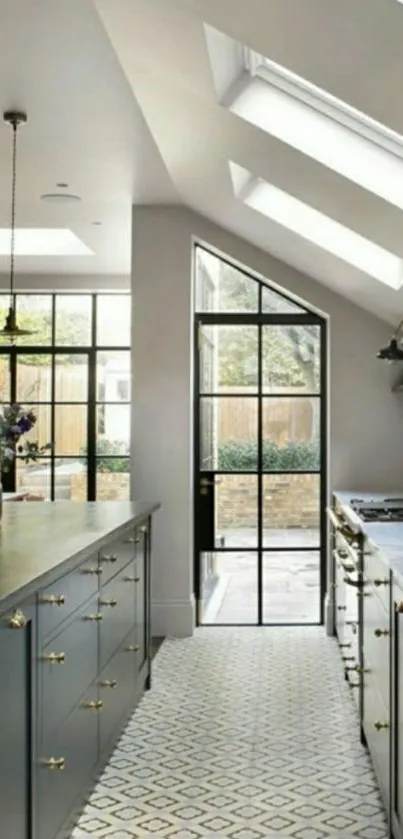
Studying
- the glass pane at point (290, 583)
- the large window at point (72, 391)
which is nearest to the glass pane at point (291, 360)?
the glass pane at point (290, 583)

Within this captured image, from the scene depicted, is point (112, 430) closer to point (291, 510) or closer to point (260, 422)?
point (260, 422)

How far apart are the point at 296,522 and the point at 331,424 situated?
2.35 feet

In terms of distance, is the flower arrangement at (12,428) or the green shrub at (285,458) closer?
the flower arrangement at (12,428)

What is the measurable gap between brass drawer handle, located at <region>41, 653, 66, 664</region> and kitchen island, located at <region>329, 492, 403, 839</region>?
914mm

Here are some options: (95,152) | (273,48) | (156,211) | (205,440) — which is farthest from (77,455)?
(273,48)

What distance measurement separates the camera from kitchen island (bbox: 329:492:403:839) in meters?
2.46

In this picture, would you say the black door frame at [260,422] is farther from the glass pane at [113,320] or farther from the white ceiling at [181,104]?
the glass pane at [113,320]

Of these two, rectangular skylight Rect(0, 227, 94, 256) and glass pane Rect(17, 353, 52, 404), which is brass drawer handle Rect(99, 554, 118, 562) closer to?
rectangular skylight Rect(0, 227, 94, 256)

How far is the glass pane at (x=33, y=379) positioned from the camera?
7645 millimetres

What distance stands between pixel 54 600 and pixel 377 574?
1.16 meters

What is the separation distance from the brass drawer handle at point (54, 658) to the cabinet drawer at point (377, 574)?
1.00 m

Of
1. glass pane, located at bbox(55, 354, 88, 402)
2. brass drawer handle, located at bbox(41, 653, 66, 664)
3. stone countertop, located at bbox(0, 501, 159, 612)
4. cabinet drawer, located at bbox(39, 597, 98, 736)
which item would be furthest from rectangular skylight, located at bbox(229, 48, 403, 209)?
glass pane, located at bbox(55, 354, 88, 402)

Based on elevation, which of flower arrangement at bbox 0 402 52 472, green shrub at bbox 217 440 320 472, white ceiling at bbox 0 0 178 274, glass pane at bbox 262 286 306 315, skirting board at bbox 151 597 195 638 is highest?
white ceiling at bbox 0 0 178 274

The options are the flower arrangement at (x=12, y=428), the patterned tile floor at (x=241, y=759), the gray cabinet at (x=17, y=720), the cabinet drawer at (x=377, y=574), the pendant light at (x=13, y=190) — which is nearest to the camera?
the gray cabinet at (x=17, y=720)
